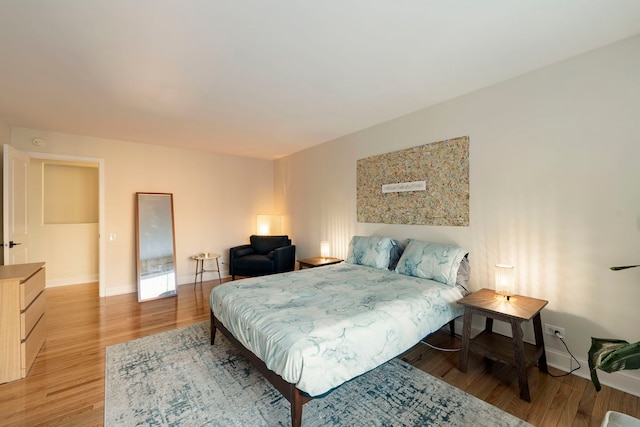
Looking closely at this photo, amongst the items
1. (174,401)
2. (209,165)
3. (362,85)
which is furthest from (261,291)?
(209,165)

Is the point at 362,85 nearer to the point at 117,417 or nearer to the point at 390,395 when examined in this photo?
the point at 390,395

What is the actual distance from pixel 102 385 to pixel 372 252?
108 inches

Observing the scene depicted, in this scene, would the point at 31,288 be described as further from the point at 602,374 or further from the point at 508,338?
the point at 602,374

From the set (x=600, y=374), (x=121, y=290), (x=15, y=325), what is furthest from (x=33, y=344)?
(x=600, y=374)

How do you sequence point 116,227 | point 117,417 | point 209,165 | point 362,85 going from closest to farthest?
point 117,417 → point 362,85 → point 116,227 → point 209,165

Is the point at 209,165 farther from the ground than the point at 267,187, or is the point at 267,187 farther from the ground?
the point at 209,165

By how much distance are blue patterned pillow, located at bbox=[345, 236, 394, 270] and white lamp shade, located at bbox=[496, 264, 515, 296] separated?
115 cm

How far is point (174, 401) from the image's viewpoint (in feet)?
6.09

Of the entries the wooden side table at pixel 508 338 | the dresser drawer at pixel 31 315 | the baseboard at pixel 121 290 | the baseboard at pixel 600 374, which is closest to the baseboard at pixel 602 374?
the baseboard at pixel 600 374

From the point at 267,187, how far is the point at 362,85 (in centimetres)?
→ 373

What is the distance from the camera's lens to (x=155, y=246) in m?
4.46

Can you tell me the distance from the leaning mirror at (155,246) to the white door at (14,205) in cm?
127

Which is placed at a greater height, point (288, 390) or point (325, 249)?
point (325, 249)

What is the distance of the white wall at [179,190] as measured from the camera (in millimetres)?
4207
